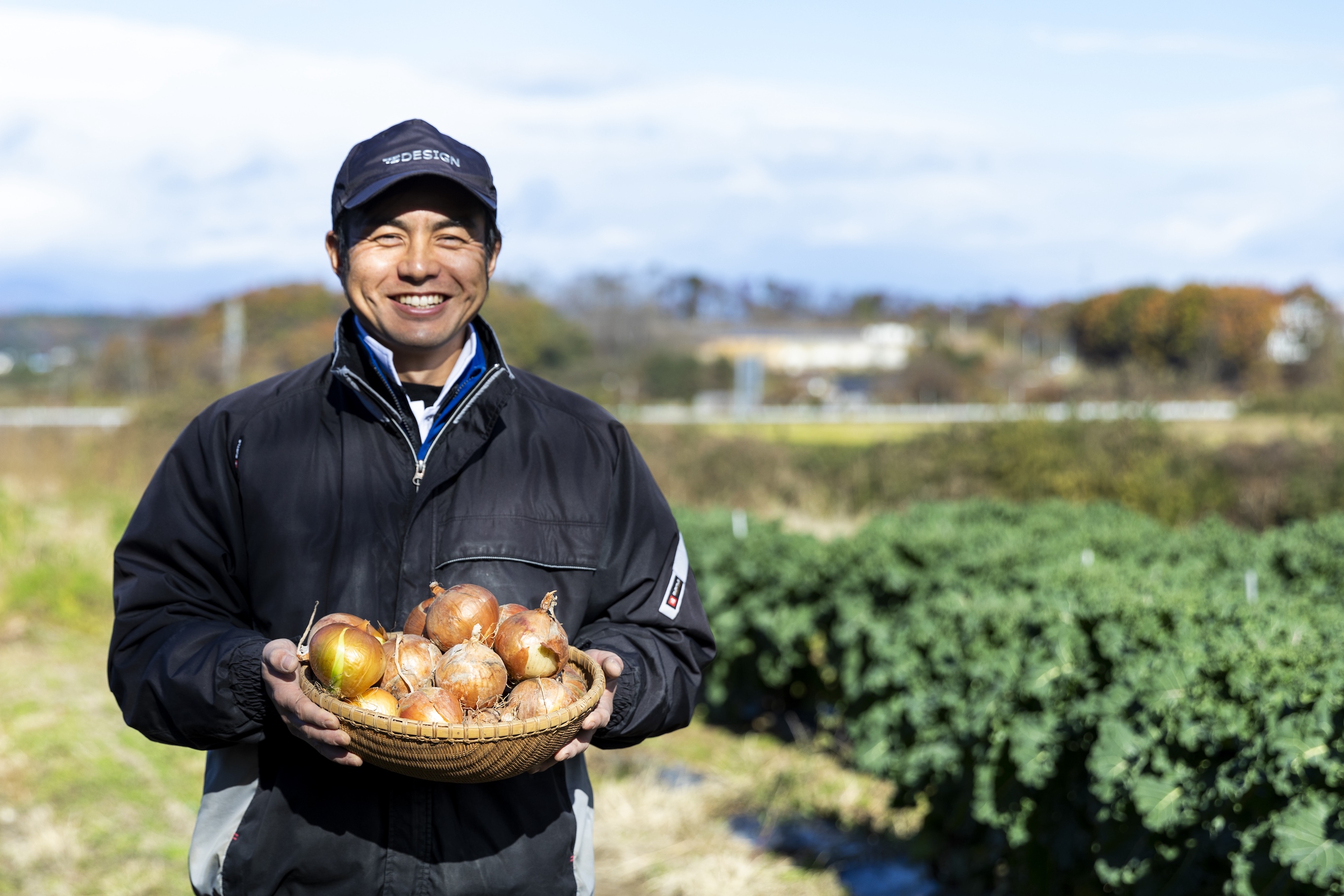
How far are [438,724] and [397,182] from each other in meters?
0.98

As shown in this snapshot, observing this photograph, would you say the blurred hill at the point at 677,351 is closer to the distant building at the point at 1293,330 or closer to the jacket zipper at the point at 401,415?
the distant building at the point at 1293,330

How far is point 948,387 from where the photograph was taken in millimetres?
52156

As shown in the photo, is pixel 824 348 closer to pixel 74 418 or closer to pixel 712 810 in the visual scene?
pixel 74 418

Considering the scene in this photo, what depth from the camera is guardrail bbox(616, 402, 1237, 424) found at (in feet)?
53.7

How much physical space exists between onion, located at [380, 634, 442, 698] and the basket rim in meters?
0.11

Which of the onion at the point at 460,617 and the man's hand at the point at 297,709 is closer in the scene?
the man's hand at the point at 297,709

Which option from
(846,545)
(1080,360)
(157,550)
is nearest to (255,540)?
(157,550)

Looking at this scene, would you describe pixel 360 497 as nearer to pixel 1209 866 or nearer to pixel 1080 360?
pixel 1209 866

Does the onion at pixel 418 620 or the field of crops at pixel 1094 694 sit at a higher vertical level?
the onion at pixel 418 620

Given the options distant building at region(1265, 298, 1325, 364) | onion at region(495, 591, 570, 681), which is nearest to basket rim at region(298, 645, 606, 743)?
onion at region(495, 591, 570, 681)

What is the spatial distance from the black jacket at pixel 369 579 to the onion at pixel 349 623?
16 centimetres

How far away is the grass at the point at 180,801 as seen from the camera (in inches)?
212

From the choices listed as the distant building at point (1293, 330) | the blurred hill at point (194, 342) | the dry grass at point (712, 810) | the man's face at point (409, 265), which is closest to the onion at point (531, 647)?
the man's face at point (409, 265)

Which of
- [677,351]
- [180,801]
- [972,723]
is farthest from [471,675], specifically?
[677,351]
